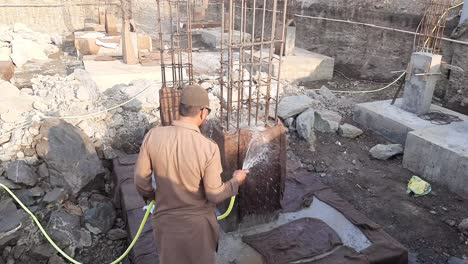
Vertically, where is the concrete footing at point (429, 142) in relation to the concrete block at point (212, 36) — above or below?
below

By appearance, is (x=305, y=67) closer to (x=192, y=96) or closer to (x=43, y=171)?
(x=43, y=171)

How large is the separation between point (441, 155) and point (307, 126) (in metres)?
2.27

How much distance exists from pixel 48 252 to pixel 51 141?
5.49 feet

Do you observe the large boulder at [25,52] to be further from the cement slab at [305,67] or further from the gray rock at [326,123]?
the gray rock at [326,123]

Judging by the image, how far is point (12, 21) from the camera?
54.3 feet

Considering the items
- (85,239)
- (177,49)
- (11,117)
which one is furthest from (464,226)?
(11,117)

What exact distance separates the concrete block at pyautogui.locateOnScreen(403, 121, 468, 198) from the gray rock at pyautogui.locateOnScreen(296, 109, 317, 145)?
165 centimetres

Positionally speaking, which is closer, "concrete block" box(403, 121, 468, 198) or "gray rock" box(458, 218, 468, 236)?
"gray rock" box(458, 218, 468, 236)

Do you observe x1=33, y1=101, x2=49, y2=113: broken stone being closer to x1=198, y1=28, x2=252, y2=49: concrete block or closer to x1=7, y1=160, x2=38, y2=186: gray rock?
x1=7, y1=160, x2=38, y2=186: gray rock

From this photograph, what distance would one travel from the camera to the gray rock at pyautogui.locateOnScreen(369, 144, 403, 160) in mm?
6594

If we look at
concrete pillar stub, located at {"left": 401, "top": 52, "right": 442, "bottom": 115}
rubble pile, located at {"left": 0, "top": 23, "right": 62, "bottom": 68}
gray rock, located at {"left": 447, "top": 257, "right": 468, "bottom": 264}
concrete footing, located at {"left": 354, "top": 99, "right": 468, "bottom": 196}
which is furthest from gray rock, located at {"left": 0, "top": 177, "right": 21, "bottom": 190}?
rubble pile, located at {"left": 0, "top": 23, "right": 62, "bottom": 68}

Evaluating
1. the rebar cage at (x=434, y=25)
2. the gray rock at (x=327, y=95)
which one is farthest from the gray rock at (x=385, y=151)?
the rebar cage at (x=434, y=25)

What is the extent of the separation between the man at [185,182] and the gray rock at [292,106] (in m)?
4.81

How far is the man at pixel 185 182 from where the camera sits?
253 cm
